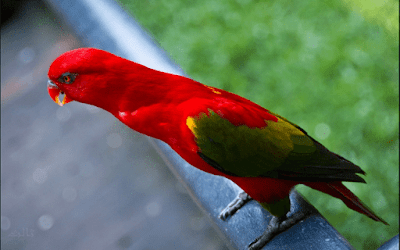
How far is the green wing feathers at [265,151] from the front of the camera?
923 mm

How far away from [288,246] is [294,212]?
0.11 m

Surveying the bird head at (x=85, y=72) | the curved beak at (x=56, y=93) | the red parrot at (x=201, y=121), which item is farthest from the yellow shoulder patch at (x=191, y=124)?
the curved beak at (x=56, y=93)

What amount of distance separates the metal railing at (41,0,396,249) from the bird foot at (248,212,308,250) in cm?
1

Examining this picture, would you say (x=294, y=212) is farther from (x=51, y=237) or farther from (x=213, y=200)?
(x=51, y=237)

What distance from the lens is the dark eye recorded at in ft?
2.86

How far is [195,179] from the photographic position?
1420 mm

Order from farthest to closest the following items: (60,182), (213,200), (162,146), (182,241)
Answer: (60,182), (182,241), (162,146), (213,200)

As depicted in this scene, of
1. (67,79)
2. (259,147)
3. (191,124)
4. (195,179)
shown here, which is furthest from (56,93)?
(195,179)

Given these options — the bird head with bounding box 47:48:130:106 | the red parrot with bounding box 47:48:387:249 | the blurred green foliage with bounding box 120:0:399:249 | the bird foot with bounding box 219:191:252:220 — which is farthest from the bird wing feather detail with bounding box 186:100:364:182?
the blurred green foliage with bounding box 120:0:399:249

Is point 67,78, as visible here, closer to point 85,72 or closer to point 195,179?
point 85,72

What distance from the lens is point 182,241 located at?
1708 mm

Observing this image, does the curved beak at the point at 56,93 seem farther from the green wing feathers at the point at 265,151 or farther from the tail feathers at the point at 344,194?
the tail feathers at the point at 344,194

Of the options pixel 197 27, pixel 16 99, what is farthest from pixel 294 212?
pixel 16 99

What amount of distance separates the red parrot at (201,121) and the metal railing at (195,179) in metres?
0.21
